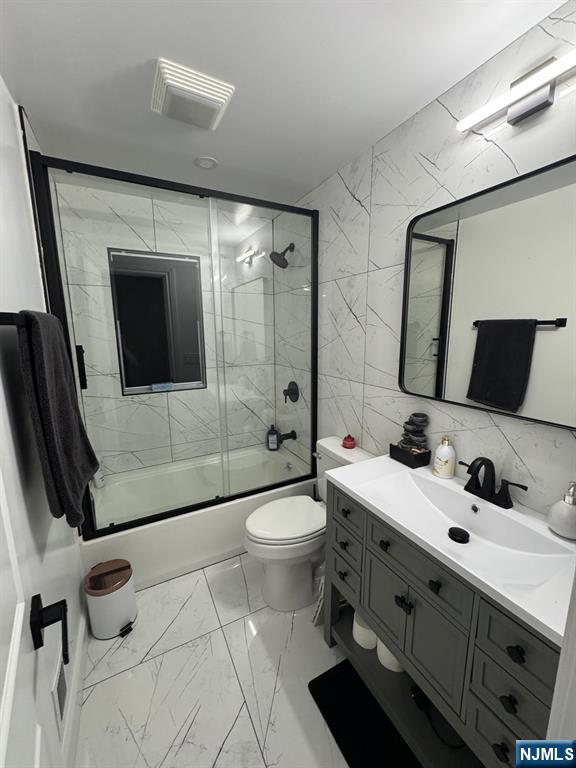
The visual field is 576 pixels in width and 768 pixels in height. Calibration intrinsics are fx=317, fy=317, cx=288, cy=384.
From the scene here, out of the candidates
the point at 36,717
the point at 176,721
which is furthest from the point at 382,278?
the point at 176,721

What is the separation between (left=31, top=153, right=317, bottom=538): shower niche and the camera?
1946mm

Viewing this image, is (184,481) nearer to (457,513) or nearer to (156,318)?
(156,318)

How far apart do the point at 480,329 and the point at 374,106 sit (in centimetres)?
106

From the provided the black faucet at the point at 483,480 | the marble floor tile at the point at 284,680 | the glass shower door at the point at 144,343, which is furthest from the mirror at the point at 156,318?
the black faucet at the point at 483,480

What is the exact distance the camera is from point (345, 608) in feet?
5.15

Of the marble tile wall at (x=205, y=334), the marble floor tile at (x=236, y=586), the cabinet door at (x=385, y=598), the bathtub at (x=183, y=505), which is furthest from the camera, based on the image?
the marble tile wall at (x=205, y=334)

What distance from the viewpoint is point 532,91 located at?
38.6 inches

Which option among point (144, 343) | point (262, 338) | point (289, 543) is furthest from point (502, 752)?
point (144, 343)

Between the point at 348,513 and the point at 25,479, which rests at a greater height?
the point at 25,479

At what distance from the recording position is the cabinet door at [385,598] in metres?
1.08

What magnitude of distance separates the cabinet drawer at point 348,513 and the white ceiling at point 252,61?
1.64m

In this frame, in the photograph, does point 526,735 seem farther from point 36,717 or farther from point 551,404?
point 36,717

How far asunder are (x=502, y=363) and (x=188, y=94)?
157cm

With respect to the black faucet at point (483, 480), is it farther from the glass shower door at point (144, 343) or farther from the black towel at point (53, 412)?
the glass shower door at point (144, 343)
